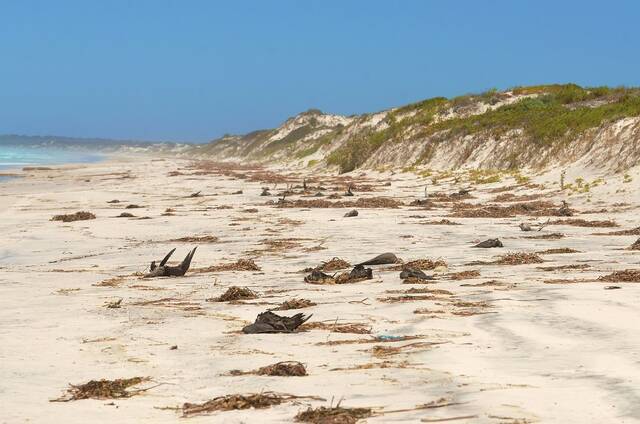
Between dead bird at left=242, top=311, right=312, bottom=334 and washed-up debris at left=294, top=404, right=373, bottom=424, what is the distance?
10.00 feet

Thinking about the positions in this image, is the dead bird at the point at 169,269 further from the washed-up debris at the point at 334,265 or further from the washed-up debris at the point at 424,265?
the washed-up debris at the point at 424,265

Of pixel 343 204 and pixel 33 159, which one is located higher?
pixel 343 204

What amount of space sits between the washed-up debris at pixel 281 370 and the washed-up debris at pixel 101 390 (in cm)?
93

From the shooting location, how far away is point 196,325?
9531mm

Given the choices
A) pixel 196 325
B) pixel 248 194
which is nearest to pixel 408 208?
pixel 248 194

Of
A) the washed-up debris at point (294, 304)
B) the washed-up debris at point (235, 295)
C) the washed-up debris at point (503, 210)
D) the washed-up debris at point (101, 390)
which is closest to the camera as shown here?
the washed-up debris at point (101, 390)

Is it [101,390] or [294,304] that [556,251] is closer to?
[294,304]

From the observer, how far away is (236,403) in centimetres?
607

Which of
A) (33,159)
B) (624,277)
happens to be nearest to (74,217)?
(624,277)

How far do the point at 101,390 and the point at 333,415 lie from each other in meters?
2.05

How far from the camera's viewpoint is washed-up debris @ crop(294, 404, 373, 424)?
5562mm

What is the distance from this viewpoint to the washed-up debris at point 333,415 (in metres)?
5.56

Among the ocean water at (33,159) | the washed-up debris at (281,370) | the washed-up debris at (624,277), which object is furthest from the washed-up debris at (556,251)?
the ocean water at (33,159)

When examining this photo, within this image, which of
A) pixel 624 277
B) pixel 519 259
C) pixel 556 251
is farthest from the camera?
pixel 556 251
